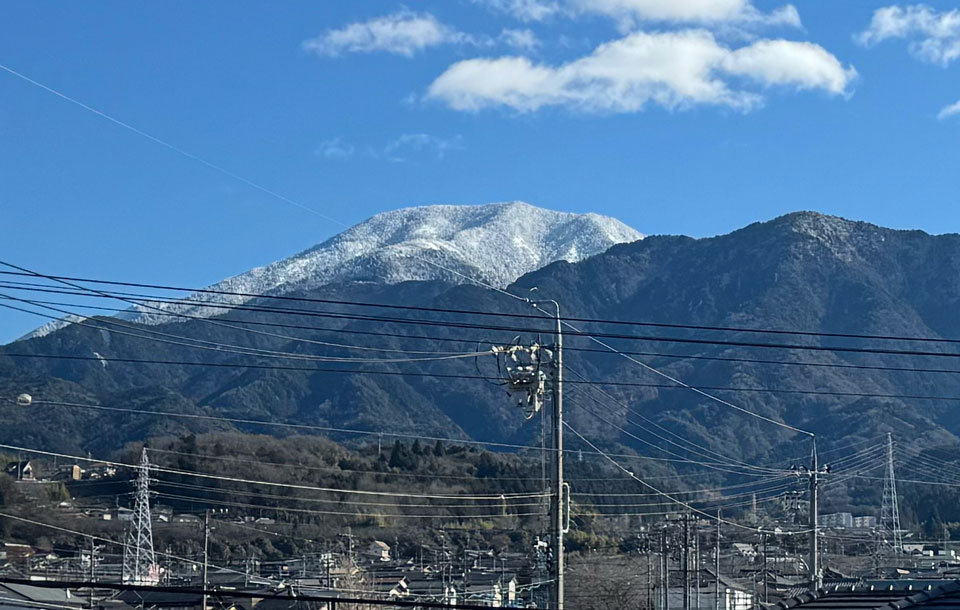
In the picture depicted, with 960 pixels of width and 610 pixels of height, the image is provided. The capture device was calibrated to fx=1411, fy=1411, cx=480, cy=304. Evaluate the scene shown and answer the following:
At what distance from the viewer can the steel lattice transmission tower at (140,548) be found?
6456 cm

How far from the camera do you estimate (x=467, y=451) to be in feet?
425

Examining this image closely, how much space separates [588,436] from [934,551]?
85.2m

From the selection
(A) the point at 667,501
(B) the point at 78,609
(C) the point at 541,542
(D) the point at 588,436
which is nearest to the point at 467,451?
(A) the point at 667,501

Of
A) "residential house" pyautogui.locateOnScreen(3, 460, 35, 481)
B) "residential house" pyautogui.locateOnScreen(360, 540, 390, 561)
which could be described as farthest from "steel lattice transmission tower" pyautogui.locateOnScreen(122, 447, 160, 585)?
"residential house" pyautogui.locateOnScreen(3, 460, 35, 481)

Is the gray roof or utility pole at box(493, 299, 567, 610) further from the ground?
utility pole at box(493, 299, 567, 610)

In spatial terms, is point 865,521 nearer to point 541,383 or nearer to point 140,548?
point 140,548

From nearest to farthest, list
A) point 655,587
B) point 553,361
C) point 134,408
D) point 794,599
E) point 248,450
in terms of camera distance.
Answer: point 794,599
point 553,361
point 655,587
point 248,450
point 134,408

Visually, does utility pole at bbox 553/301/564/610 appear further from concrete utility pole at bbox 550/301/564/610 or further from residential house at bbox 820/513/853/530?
residential house at bbox 820/513/853/530

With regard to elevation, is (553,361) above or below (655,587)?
above

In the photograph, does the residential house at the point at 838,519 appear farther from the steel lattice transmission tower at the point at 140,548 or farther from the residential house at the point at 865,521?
the steel lattice transmission tower at the point at 140,548

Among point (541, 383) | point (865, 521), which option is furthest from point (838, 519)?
point (541, 383)

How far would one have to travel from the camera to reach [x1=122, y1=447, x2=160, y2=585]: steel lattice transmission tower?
64.6m

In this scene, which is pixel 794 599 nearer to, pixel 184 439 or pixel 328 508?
pixel 328 508

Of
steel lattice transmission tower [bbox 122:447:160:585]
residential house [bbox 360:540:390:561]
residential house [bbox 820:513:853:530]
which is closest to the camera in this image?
steel lattice transmission tower [bbox 122:447:160:585]
